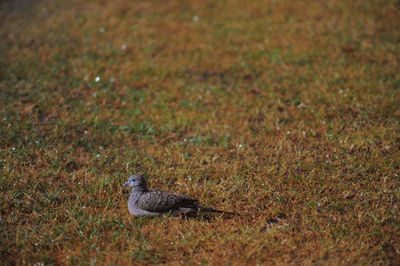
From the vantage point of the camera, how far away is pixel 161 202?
6.62 metres

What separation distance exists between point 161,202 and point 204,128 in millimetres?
2962

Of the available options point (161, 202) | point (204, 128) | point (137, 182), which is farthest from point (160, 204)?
point (204, 128)

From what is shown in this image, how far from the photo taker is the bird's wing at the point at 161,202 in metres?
6.61

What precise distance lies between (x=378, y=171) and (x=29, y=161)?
5257 mm

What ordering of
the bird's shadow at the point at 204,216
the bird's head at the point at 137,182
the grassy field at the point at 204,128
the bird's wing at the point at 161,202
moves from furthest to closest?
the bird's head at the point at 137,182 < the bird's shadow at the point at 204,216 < the bird's wing at the point at 161,202 < the grassy field at the point at 204,128

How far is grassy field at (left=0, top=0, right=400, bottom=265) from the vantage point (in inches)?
247

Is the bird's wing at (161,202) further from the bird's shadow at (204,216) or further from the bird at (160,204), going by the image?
the bird's shadow at (204,216)

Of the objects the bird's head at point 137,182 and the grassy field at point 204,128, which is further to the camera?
the bird's head at point 137,182

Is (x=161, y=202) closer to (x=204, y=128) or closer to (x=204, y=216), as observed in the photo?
(x=204, y=216)

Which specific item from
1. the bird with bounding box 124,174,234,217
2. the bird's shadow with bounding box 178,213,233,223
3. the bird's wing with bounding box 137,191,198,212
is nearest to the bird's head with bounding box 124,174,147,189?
the bird with bounding box 124,174,234,217

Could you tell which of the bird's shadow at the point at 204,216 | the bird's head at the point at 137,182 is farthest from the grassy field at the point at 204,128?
the bird's head at the point at 137,182

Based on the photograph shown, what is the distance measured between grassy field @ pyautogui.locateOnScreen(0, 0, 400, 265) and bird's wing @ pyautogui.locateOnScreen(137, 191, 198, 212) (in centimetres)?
18

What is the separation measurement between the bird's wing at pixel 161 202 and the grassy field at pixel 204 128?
0.18m

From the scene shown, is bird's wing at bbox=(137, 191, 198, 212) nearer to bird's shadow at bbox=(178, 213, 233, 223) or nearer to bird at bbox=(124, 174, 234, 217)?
bird at bbox=(124, 174, 234, 217)
